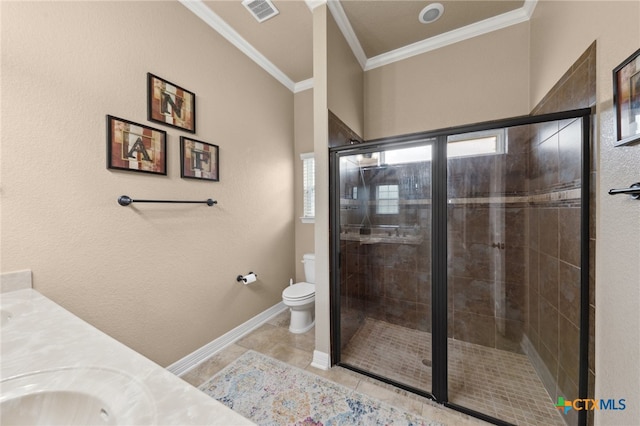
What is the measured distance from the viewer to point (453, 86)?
2145mm

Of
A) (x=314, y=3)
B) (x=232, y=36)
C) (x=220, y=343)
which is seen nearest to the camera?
(x=314, y=3)

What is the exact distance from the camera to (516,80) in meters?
1.94

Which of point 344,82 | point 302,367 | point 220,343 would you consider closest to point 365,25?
point 344,82

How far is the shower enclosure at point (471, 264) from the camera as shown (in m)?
1.30

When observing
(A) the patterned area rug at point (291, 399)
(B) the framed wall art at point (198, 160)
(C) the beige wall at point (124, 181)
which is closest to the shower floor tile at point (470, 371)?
(A) the patterned area rug at point (291, 399)

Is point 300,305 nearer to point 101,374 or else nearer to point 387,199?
point 387,199

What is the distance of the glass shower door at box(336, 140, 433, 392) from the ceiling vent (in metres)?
1.32

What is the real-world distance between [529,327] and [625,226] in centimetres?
126

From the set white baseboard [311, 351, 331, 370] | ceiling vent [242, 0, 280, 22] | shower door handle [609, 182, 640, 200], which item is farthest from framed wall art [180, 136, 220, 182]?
shower door handle [609, 182, 640, 200]

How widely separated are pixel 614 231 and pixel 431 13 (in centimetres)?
196

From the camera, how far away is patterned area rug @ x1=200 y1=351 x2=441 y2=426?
1.33 metres

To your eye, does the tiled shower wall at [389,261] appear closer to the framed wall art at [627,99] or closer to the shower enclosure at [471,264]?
the shower enclosure at [471,264]

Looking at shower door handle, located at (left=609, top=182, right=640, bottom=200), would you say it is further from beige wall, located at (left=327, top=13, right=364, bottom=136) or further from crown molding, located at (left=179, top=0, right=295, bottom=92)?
crown molding, located at (left=179, top=0, right=295, bottom=92)

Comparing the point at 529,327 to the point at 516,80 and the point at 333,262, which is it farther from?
the point at 516,80
